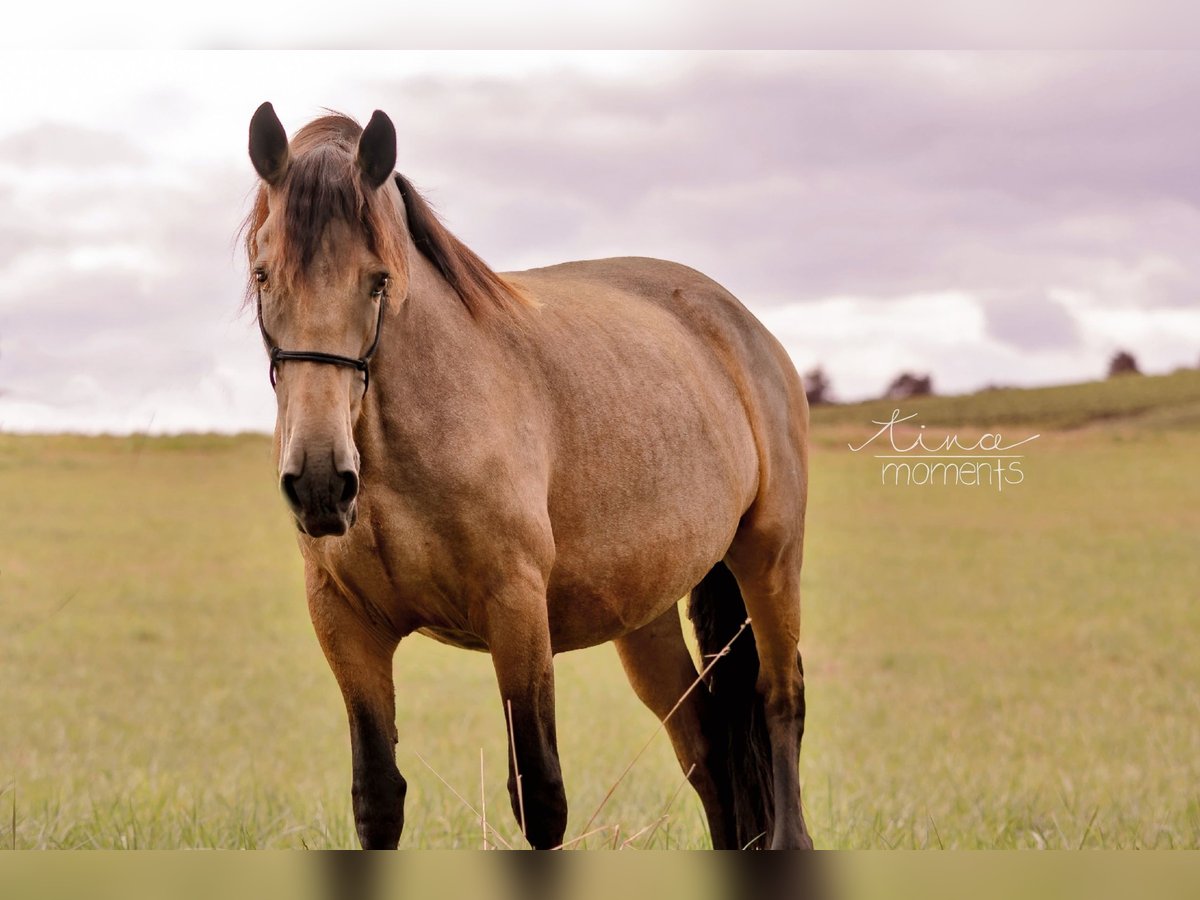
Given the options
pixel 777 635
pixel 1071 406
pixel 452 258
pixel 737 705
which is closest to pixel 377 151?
pixel 452 258

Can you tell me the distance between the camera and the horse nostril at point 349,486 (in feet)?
8.57

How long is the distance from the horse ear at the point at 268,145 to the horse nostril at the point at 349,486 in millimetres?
843

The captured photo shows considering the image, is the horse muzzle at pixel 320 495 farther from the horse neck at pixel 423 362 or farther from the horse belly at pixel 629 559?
the horse belly at pixel 629 559

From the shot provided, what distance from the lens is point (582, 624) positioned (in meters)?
3.58

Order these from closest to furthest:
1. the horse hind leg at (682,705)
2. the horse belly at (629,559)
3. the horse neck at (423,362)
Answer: the horse neck at (423,362) < the horse belly at (629,559) < the horse hind leg at (682,705)

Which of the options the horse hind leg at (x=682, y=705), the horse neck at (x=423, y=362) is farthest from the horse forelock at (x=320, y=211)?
the horse hind leg at (x=682, y=705)

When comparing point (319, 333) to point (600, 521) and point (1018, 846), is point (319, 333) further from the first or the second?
point (1018, 846)

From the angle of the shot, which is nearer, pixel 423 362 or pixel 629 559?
pixel 423 362

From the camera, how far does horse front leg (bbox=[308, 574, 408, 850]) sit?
10.8 ft

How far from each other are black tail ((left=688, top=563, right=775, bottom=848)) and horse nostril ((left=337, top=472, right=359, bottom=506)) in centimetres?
233

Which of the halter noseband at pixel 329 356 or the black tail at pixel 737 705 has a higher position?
the halter noseband at pixel 329 356

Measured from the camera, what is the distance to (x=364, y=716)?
3295 millimetres

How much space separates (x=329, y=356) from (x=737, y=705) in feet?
8.83

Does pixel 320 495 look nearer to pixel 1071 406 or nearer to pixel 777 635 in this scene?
pixel 777 635
